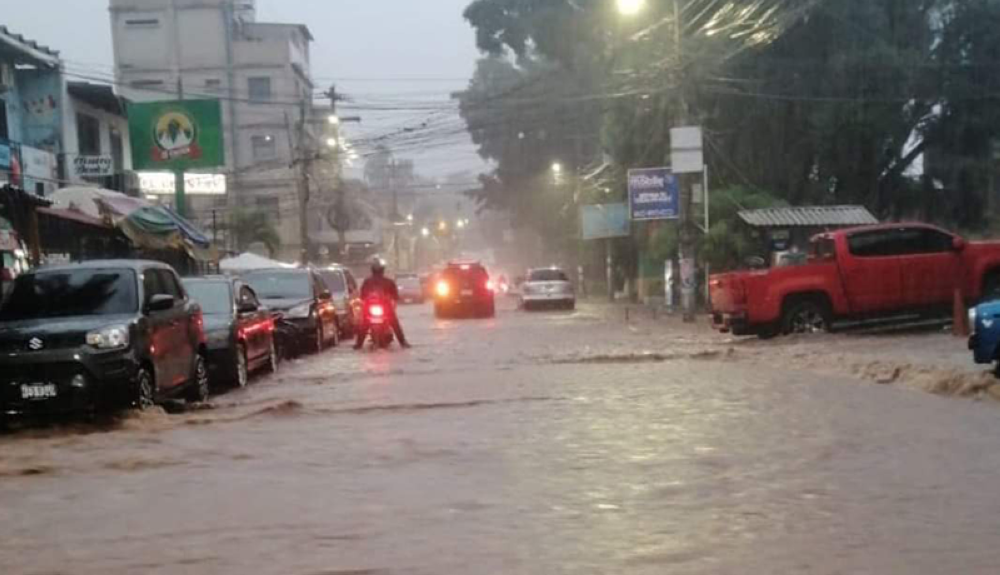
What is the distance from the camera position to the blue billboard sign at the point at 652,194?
31.6 metres

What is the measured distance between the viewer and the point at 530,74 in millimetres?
66938

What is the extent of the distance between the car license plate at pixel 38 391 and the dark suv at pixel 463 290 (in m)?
25.6

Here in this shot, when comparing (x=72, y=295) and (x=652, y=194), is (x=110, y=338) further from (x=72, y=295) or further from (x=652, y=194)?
(x=652, y=194)

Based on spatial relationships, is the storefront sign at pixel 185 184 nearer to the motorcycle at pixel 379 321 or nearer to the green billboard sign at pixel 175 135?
the green billboard sign at pixel 175 135

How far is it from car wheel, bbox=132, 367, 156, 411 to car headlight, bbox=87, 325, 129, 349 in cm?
38

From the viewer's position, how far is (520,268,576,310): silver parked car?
41875mm

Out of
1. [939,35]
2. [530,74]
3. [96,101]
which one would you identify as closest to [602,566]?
[96,101]

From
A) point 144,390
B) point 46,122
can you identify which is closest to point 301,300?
point 46,122

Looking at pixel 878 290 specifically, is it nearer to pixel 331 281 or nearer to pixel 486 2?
pixel 331 281

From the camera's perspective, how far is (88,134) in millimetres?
31953

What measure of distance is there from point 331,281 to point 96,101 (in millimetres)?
8824

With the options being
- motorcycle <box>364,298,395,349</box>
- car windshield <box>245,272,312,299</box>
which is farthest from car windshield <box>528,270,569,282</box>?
motorcycle <box>364,298,395,349</box>

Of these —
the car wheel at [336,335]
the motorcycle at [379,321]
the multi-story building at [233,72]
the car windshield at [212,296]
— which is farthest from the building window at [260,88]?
the car windshield at [212,296]

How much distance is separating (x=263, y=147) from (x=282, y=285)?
44.8 m
